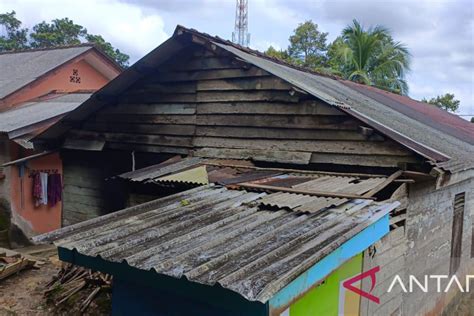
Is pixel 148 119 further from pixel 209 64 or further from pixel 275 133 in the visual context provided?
pixel 275 133

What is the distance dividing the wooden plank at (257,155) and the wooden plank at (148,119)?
59 centimetres

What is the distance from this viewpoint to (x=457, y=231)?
26.0 feet

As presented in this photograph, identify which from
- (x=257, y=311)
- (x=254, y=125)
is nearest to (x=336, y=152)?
(x=254, y=125)

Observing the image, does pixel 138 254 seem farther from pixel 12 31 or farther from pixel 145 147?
pixel 12 31

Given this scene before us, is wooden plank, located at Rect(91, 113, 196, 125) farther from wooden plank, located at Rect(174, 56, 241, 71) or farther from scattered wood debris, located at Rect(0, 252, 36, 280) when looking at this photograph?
scattered wood debris, located at Rect(0, 252, 36, 280)

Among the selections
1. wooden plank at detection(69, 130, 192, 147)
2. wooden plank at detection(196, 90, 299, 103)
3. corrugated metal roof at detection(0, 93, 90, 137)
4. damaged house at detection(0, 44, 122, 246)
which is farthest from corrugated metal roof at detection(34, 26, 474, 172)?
corrugated metal roof at detection(0, 93, 90, 137)

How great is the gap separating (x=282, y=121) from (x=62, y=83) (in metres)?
11.8

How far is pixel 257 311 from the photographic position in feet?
10.3

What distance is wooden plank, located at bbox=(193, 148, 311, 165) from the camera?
6.01 meters

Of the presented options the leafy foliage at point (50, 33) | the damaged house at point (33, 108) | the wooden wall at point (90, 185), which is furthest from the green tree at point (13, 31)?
the wooden wall at point (90, 185)

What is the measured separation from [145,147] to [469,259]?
7233mm

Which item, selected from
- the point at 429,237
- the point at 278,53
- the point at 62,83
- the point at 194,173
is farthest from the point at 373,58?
the point at 194,173

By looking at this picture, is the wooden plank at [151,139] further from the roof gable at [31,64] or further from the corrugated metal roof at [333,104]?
the roof gable at [31,64]

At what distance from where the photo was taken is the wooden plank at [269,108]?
226 inches
